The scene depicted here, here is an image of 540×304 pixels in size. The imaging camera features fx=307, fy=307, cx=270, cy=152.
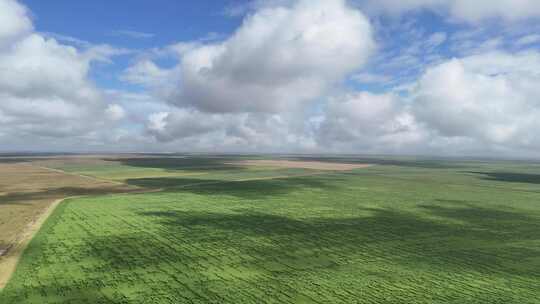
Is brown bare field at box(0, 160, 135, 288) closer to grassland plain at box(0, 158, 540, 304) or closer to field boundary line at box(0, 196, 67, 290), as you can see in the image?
field boundary line at box(0, 196, 67, 290)

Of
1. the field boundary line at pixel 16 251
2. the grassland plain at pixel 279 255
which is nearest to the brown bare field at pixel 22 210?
the field boundary line at pixel 16 251

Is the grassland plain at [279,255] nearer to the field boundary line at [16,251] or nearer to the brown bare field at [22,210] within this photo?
the field boundary line at [16,251]

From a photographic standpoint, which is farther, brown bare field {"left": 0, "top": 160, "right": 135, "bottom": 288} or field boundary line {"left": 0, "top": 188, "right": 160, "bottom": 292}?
brown bare field {"left": 0, "top": 160, "right": 135, "bottom": 288}

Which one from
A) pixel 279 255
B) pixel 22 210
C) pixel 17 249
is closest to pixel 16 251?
pixel 17 249

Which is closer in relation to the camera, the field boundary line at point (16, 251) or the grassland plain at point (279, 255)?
the grassland plain at point (279, 255)

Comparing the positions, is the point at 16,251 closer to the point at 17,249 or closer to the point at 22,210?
the point at 17,249

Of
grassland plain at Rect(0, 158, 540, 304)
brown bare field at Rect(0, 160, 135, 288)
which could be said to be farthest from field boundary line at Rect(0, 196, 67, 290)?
grassland plain at Rect(0, 158, 540, 304)

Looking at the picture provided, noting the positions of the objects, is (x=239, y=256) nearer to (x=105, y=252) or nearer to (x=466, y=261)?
(x=105, y=252)

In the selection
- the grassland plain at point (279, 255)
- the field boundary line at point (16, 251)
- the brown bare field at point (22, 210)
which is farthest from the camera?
the brown bare field at point (22, 210)
